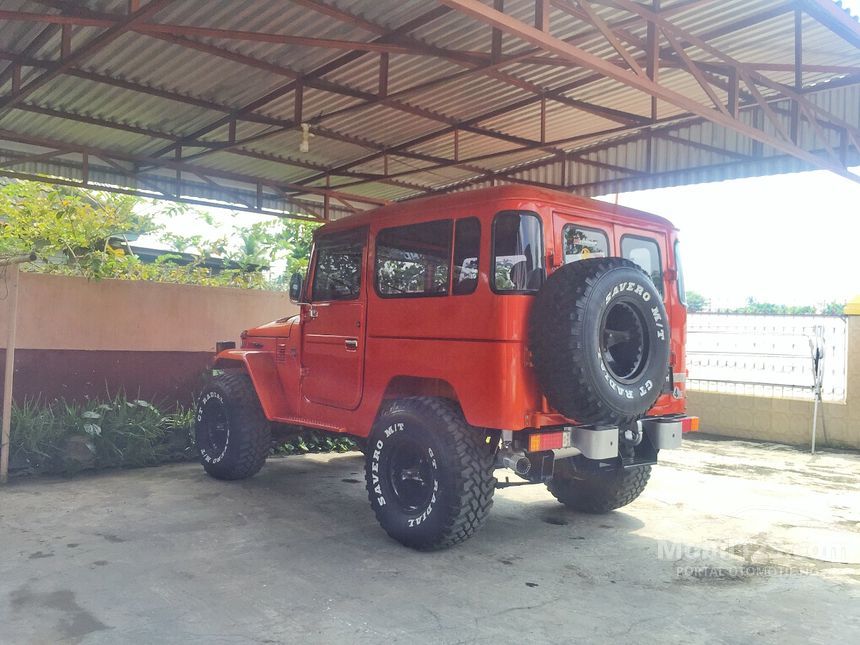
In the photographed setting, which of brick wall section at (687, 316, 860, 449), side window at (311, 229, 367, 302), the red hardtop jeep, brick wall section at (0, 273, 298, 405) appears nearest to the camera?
the red hardtop jeep

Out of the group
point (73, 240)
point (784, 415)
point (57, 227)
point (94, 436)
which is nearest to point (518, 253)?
point (94, 436)

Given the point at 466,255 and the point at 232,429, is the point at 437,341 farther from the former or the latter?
the point at 232,429

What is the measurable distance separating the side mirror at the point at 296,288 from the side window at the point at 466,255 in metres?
1.77

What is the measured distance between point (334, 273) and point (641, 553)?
3.17m

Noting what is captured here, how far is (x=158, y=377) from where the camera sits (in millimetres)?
8531

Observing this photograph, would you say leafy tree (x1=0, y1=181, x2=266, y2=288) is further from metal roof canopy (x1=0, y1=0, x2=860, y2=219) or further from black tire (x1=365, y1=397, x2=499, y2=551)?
black tire (x1=365, y1=397, x2=499, y2=551)

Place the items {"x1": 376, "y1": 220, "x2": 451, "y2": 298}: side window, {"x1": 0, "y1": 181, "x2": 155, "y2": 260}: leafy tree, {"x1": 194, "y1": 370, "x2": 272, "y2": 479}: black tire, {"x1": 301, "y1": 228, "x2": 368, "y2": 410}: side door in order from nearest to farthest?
1. {"x1": 376, "y1": 220, "x2": 451, "y2": 298}: side window
2. {"x1": 301, "y1": 228, "x2": 368, "y2": 410}: side door
3. {"x1": 194, "y1": 370, "x2": 272, "y2": 479}: black tire
4. {"x1": 0, "y1": 181, "x2": 155, "y2": 260}: leafy tree

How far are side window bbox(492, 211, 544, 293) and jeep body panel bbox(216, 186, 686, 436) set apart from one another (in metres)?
0.05

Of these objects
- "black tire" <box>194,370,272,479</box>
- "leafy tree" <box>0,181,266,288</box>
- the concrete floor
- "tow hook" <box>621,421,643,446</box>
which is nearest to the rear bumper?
"tow hook" <box>621,421,643,446</box>

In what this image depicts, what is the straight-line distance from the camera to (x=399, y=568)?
438 centimetres

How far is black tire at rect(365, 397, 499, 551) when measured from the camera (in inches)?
173

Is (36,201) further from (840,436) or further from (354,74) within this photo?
(840,436)

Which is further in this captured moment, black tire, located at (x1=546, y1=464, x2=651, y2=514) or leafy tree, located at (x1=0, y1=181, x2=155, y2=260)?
leafy tree, located at (x1=0, y1=181, x2=155, y2=260)

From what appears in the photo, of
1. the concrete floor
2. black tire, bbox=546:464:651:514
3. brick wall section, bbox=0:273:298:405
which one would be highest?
brick wall section, bbox=0:273:298:405
